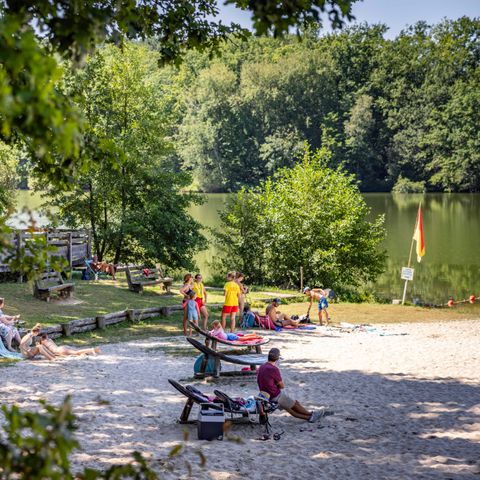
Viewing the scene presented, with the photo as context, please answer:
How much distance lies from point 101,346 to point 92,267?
1271cm

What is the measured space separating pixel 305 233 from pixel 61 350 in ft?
67.9

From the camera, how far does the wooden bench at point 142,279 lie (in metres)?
26.6

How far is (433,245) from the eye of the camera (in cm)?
5712

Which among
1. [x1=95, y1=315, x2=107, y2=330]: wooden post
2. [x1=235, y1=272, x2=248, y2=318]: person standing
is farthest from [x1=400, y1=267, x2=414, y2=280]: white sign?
[x1=95, y1=315, x2=107, y2=330]: wooden post

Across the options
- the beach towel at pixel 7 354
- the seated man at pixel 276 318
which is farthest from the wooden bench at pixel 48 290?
the seated man at pixel 276 318

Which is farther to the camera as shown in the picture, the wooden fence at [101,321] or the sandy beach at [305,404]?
the wooden fence at [101,321]

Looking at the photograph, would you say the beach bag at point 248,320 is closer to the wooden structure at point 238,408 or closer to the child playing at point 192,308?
the child playing at point 192,308

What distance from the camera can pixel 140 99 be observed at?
114ft

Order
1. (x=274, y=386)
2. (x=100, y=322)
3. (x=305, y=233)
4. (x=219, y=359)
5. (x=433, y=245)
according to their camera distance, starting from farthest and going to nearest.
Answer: (x=433, y=245), (x=305, y=233), (x=100, y=322), (x=219, y=359), (x=274, y=386)

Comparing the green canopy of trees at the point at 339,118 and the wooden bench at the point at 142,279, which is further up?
the green canopy of trees at the point at 339,118

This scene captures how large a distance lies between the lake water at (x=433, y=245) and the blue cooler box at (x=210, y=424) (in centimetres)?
2172

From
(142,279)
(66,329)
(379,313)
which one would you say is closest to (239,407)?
(66,329)

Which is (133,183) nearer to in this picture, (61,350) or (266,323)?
(266,323)

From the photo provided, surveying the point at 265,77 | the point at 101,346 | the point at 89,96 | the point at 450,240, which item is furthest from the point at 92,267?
the point at 265,77
